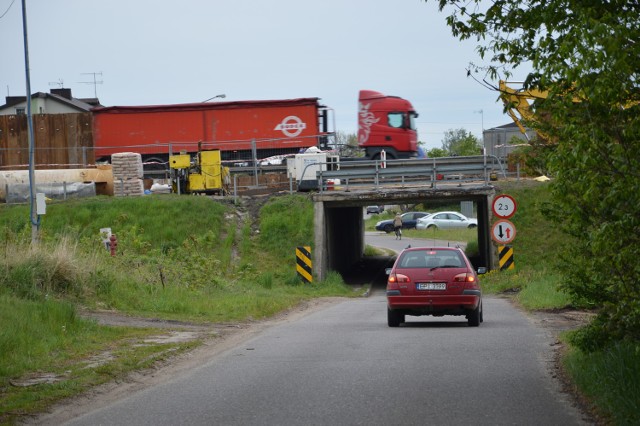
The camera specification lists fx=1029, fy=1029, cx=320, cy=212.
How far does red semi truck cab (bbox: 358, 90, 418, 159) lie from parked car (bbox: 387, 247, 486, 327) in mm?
26866

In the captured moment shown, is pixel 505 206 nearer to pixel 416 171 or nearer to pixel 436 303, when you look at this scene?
pixel 416 171

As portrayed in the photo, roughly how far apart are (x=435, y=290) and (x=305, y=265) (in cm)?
1463

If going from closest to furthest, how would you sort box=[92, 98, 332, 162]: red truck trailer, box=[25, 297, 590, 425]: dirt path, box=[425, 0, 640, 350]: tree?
box=[425, 0, 640, 350]: tree → box=[25, 297, 590, 425]: dirt path → box=[92, 98, 332, 162]: red truck trailer

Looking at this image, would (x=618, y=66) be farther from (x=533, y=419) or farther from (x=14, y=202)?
(x=14, y=202)

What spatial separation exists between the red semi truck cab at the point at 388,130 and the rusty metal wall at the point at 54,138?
1424cm

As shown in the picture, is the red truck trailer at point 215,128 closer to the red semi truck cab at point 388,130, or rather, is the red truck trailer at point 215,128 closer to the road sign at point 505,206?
the red semi truck cab at point 388,130

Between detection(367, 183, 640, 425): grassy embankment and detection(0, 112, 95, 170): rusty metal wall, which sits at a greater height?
detection(0, 112, 95, 170): rusty metal wall

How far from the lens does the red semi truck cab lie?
45.8 m

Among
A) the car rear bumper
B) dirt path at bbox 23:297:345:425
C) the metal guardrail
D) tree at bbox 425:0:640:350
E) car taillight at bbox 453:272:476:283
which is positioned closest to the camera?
tree at bbox 425:0:640:350

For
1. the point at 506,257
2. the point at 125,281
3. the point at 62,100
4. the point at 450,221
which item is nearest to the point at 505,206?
the point at 506,257

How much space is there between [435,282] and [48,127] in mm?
37599

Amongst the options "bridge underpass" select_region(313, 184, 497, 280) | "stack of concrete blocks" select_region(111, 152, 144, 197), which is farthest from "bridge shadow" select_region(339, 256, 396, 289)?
"stack of concrete blocks" select_region(111, 152, 144, 197)

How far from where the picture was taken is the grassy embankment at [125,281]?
42.5 ft

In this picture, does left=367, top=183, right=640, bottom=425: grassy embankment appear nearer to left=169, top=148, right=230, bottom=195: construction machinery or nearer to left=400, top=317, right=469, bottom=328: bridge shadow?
left=400, top=317, right=469, bottom=328: bridge shadow
